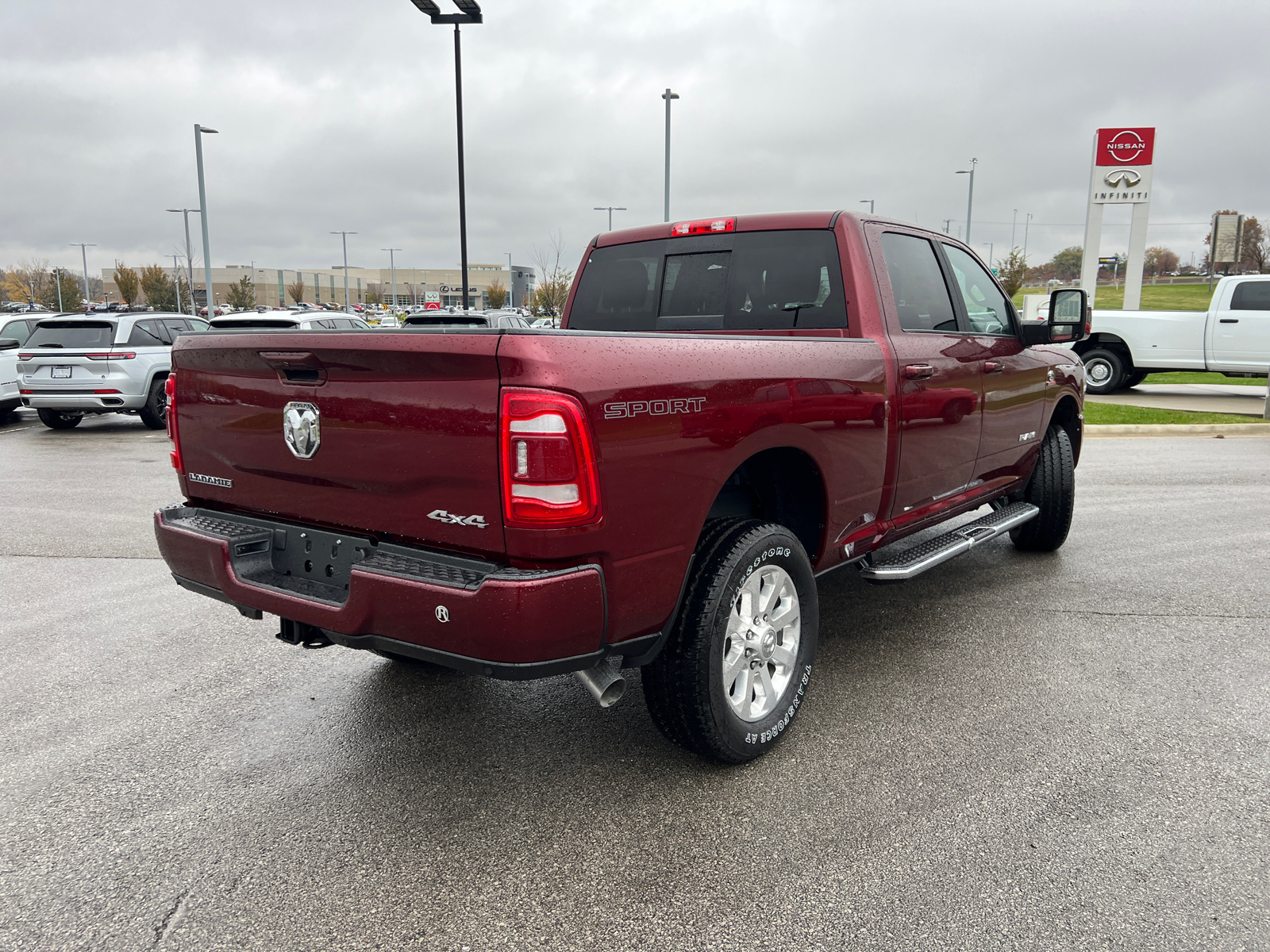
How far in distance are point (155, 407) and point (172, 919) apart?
12.7 metres

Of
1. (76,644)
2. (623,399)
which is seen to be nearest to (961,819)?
(623,399)

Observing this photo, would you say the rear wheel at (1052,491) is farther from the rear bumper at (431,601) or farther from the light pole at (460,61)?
the light pole at (460,61)

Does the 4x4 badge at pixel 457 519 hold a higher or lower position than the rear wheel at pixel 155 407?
higher

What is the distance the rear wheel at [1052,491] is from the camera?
5.95 meters

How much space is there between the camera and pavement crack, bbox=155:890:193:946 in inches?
95.6

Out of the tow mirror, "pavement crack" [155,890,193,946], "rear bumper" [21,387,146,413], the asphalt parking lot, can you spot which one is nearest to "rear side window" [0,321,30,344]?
"rear bumper" [21,387,146,413]

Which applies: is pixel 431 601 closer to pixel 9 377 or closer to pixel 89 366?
pixel 89 366

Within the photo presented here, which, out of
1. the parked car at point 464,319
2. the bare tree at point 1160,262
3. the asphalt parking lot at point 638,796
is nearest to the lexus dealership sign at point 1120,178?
the parked car at point 464,319

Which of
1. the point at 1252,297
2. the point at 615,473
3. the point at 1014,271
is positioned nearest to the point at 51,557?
the point at 615,473

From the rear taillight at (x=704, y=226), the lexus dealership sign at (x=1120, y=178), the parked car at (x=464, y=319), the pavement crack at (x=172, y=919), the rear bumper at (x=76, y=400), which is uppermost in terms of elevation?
the lexus dealership sign at (x=1120, y=178)

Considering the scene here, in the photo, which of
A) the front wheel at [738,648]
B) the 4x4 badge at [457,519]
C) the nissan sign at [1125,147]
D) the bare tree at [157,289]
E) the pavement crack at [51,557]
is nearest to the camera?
the 4x4 badge at [457,519]

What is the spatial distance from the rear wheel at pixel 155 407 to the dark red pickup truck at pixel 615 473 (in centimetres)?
1131

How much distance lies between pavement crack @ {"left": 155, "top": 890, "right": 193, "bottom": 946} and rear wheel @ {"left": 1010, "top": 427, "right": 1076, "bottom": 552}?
517cm

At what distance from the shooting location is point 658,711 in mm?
3119
